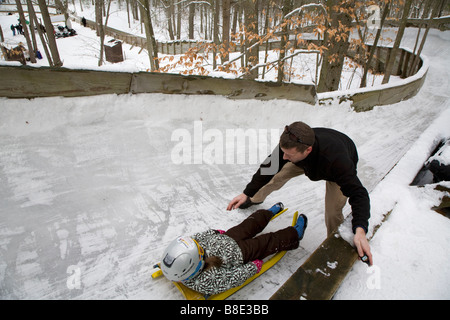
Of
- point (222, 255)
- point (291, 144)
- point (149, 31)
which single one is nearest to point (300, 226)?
point (222, 255)

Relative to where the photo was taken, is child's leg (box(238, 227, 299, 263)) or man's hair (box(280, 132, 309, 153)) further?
child's leg (box(238, 227, 299, 263))

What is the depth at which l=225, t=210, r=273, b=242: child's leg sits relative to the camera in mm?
2424

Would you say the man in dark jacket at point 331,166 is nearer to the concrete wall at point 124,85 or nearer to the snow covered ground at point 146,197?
the snow covered ground at point 146,197

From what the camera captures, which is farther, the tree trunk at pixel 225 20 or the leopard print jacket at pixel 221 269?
the tree trunk at pixel 225 20

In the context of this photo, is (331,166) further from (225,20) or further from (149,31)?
(225,20)

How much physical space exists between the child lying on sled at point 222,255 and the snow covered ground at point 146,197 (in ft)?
0.73

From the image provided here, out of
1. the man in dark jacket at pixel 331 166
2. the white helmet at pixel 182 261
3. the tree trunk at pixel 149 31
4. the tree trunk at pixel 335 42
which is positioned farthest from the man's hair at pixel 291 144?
the tree trunk at pixel 149 31

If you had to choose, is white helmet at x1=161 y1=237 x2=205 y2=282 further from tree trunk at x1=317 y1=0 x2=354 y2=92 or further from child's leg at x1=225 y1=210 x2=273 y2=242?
tree trunk at x1=317 y1=0 x2=354 y2=92

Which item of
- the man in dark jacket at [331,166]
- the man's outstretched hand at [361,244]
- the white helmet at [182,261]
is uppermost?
the man in dark jacket at [331,166]

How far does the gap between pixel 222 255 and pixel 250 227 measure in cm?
49

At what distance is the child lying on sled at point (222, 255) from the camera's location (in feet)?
6.21

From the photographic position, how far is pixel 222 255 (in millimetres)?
2131

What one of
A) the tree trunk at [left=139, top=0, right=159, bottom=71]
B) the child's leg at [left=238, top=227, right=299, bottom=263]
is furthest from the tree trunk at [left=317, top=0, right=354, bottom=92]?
the child's leg at [left=238, top=227, right=299, bottom=263]
